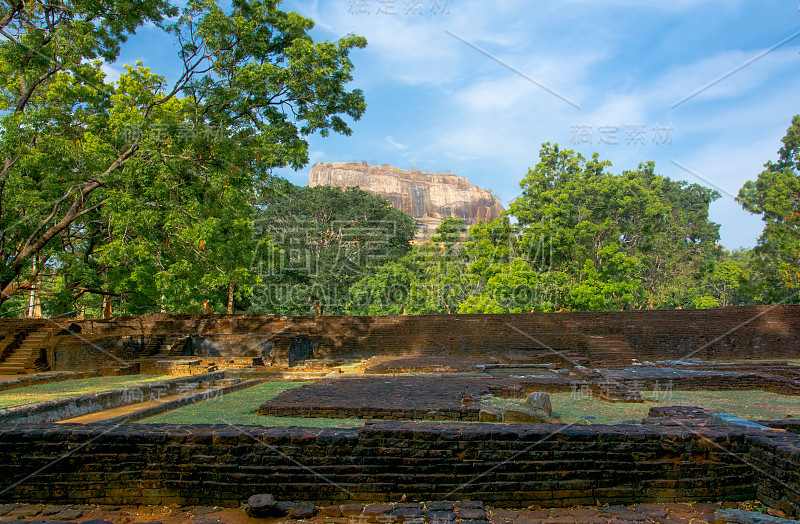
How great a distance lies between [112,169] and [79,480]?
8458 millimetres

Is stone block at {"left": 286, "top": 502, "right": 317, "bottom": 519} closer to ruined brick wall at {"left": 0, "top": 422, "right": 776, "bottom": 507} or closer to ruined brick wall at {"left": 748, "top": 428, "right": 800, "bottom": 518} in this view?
ruined brick wall at {"left": 0, "top": 422, "right": 776, "bottom": 507}

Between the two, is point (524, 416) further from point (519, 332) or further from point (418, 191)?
point (418, 191)

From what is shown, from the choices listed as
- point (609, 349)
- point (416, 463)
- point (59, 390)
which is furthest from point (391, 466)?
point (609, 349)

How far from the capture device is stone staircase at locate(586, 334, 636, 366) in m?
15.5

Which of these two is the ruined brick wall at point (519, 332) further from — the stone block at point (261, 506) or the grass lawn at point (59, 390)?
the stone block at point (261, 506)

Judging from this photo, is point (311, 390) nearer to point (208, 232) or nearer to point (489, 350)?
point (208, 232)

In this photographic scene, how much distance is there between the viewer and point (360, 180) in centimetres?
7375

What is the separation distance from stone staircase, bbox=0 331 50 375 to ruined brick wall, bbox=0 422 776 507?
11327 mm

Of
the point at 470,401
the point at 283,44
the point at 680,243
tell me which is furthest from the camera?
the point at 680,243

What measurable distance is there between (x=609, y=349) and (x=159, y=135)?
47.2ft

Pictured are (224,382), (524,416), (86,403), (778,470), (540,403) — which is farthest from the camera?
(224,382)

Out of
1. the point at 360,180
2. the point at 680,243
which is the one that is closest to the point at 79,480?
the point at 680,243

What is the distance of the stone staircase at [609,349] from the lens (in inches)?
612

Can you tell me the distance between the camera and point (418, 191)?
76.9m
